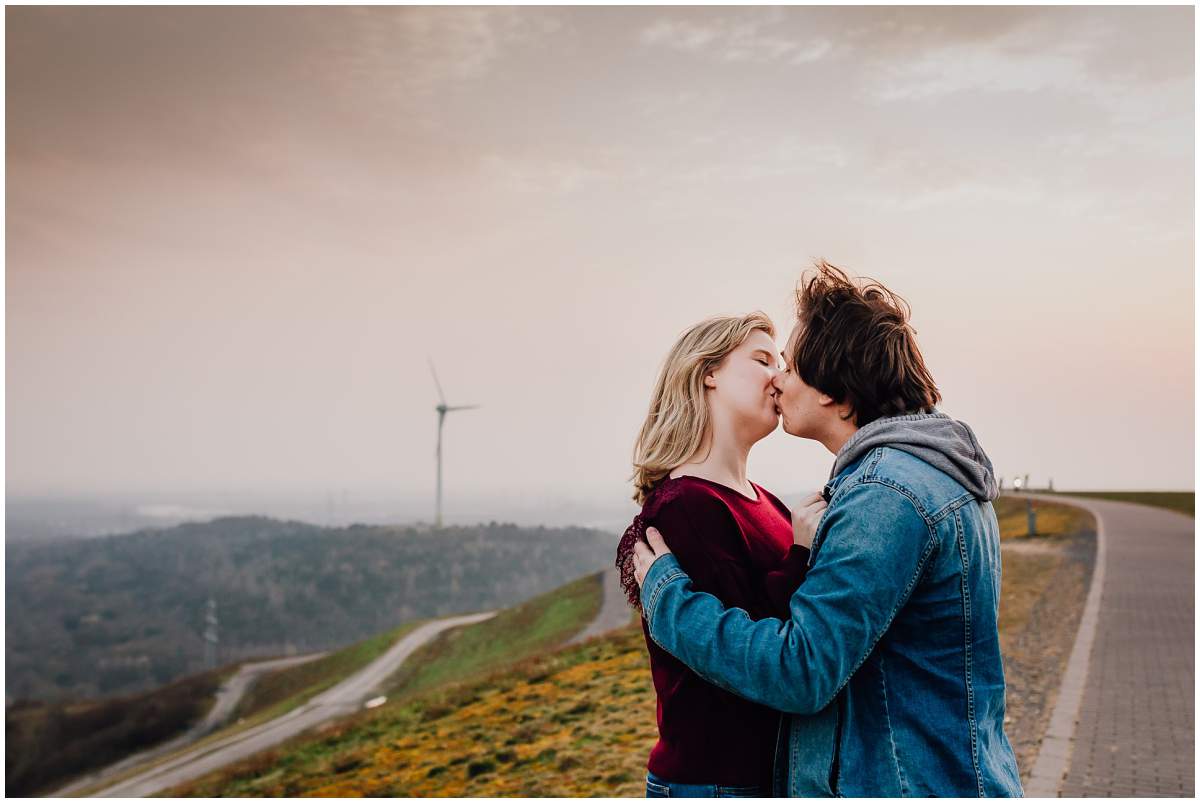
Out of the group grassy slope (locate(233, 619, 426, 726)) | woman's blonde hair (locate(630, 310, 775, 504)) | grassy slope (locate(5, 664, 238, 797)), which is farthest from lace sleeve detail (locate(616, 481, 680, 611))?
grassy slope (locate(5, 664, 238, 797))

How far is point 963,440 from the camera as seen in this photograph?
93.3 inches

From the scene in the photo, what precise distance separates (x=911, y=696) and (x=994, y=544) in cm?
46

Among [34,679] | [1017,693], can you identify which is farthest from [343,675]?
[34,679]

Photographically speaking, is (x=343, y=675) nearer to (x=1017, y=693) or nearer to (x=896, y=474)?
(x=1017, y=693)

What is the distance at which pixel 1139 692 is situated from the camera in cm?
1091

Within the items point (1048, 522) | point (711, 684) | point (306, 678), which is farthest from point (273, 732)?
point (711, 684)

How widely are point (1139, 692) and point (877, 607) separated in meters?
10.8

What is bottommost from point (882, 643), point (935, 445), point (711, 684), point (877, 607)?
point (711, 684)

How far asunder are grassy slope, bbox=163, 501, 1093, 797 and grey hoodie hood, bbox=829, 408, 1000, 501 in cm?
710

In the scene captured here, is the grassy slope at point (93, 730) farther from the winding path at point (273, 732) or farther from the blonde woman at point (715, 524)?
the blonde woman at point (715, 524)

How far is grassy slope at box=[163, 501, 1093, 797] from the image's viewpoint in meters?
10.0

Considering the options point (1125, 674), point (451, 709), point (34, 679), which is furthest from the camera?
point (34, 679)

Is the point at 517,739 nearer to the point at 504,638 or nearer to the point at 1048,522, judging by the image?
the point at 1048,522

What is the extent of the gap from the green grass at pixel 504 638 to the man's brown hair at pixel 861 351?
30670 millimetres
